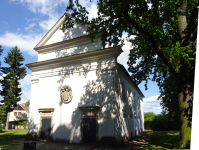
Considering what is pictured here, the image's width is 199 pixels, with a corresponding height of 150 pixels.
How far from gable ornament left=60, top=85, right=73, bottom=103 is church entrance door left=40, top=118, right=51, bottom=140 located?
2.57 meters

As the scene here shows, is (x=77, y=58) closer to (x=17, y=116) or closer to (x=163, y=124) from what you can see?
(x=163, y=124)

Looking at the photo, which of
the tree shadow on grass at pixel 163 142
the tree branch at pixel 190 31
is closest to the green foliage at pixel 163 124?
the tree shadow on grass at pixel 163 142

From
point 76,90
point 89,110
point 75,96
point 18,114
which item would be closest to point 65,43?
point 76,90

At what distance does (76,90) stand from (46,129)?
15.7ft

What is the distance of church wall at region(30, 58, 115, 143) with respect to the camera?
39.6ft

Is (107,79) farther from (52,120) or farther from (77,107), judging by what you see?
(52,120)

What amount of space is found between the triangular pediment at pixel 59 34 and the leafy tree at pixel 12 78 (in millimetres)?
18810

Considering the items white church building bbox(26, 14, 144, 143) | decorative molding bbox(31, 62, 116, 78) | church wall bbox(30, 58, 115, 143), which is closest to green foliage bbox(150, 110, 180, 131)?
white church building bbox(26, 14, 144, 143)

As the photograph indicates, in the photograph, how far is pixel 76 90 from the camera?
45.0 feet

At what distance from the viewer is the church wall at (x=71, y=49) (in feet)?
46.0

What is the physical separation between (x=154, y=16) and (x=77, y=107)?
9.20 meters

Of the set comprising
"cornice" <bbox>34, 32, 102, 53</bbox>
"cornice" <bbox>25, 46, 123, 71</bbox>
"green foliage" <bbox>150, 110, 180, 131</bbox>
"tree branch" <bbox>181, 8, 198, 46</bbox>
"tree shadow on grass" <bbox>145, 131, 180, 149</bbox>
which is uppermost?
"cornice" <bbox>34, 32, 102, 53</bbox>

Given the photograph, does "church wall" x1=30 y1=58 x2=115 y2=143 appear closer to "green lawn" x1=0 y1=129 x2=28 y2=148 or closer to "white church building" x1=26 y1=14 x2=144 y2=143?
"white church building" x1=26 y1=14 x2=144 y2=143

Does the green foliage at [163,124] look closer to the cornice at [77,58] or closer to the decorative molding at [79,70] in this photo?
the decorative molding at [79,70]
